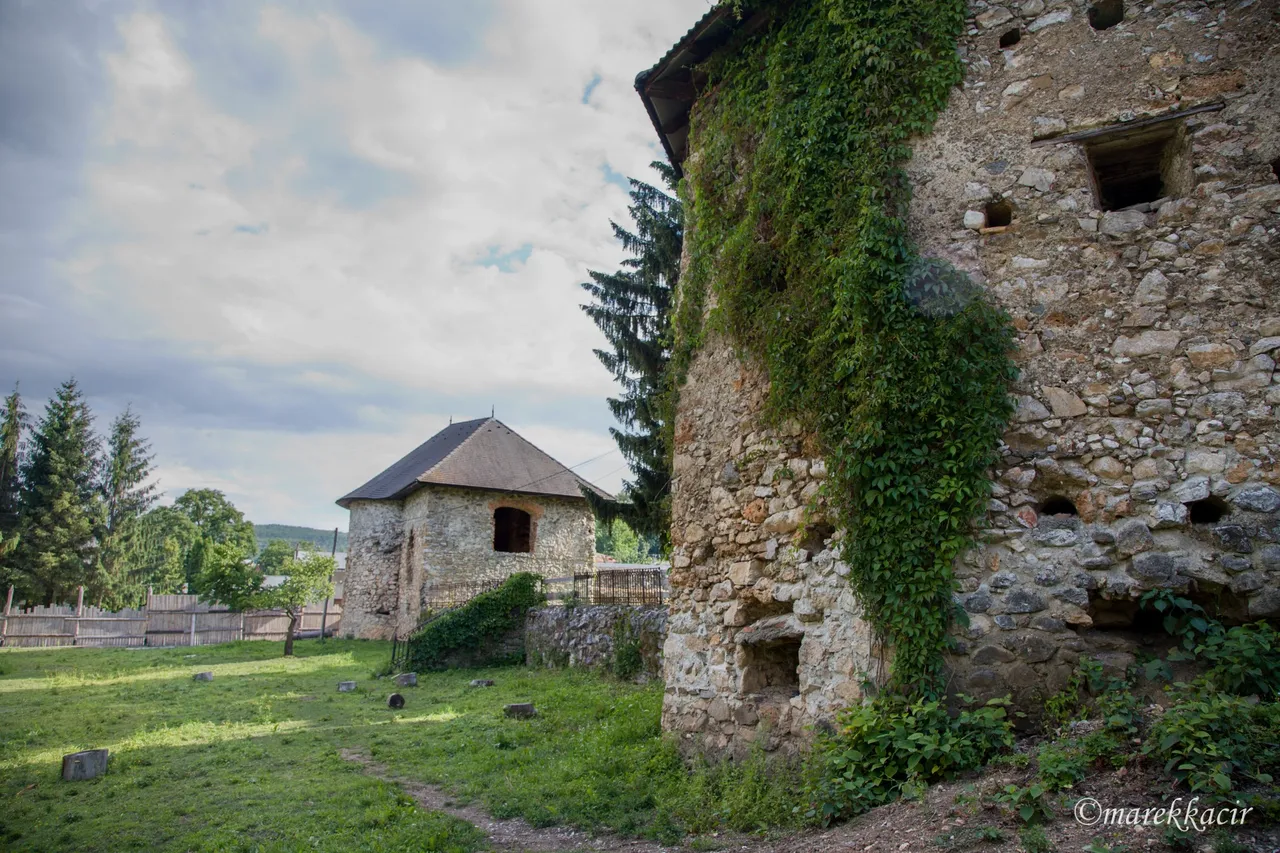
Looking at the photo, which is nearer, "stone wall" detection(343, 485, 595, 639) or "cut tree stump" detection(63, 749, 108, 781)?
"cut tree stump" detection(63, 749, 108, 781)

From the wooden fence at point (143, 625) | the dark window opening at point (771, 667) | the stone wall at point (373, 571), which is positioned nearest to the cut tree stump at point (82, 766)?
the dark window opening at point (771, 667)

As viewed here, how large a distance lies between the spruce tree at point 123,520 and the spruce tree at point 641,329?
29951 millimetres

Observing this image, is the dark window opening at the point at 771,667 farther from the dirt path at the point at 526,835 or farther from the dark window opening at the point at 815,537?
the dirt path at the point at 526,835

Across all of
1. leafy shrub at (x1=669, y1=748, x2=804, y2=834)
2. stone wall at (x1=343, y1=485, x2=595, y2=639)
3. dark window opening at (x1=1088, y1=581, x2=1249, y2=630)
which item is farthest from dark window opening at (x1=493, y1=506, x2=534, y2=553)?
dark window opening at (x1=1088, y1=581, x2=1249, y2=630)

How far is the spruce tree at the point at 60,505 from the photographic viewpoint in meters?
29.7

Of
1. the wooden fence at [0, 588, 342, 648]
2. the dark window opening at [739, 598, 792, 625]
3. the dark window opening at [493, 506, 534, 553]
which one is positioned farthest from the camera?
the dark window opening at [493, 506, 534, 553]

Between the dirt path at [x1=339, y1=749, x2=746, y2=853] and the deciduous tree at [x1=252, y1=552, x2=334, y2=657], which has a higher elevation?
the deciduous tree at [x1=252, y1=552, x2=334, y2=657]

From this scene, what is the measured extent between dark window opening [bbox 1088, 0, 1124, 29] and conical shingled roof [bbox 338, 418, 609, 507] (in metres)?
17.5

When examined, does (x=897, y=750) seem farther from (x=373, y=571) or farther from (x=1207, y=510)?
(x=373, y=571)

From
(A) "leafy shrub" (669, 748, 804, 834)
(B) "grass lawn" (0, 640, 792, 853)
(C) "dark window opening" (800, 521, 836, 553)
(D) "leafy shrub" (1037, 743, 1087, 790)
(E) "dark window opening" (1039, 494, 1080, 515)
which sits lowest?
(B) "grass lawn" (0, 640, 792, 853)

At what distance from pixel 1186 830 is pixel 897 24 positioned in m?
5.69

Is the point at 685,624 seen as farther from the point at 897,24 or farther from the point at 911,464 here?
the point at 897,24

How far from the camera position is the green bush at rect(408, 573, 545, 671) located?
16438 millimetres

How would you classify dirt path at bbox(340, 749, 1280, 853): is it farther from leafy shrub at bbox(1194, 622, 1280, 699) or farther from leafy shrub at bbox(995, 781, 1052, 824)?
leafy shrub at bbox(1194, 622, 1280, 699)
